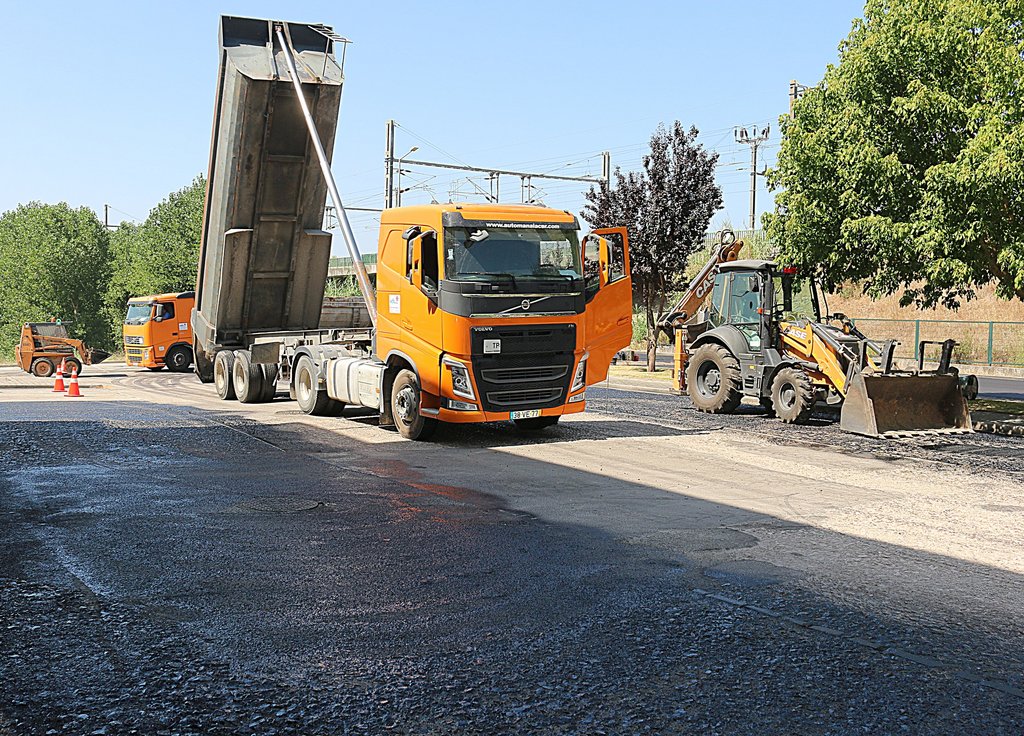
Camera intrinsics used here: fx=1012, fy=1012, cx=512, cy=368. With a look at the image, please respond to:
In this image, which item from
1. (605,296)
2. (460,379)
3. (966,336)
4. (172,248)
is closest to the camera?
(460,379)

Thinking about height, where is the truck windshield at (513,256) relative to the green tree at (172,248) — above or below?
below

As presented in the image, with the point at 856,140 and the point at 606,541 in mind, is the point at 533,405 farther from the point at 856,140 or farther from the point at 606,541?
the point at 856,140

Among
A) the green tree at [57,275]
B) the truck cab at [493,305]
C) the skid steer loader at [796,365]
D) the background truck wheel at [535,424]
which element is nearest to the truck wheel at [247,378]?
the truck cab at [493,305]

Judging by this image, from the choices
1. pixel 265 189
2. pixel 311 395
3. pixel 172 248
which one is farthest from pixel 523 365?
pixel 172 248

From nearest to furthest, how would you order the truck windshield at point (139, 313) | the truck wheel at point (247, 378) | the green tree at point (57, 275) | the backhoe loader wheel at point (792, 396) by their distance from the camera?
the backhoe loader wheel at point (792, 396)
the truck wheel at point (247, 378)
the truck windshield at point (139, 313)
the green tree at point (57, 275)

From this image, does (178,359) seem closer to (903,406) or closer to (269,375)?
(269,375)

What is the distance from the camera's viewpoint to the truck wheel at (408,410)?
12.9 meters

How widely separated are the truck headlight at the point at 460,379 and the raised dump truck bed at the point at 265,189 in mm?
5214

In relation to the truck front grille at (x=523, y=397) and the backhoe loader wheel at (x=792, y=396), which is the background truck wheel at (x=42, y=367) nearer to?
the truck front grille at (x=523, y=397)

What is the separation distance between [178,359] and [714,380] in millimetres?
20012

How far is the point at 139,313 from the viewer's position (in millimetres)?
31984

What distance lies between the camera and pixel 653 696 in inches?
169

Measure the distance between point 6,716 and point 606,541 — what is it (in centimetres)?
425

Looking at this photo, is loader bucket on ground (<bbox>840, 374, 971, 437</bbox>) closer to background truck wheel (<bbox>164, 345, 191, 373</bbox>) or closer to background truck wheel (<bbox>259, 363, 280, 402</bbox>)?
background truck wheel (<bbox>259, 363, 280, 402</bbox>)
